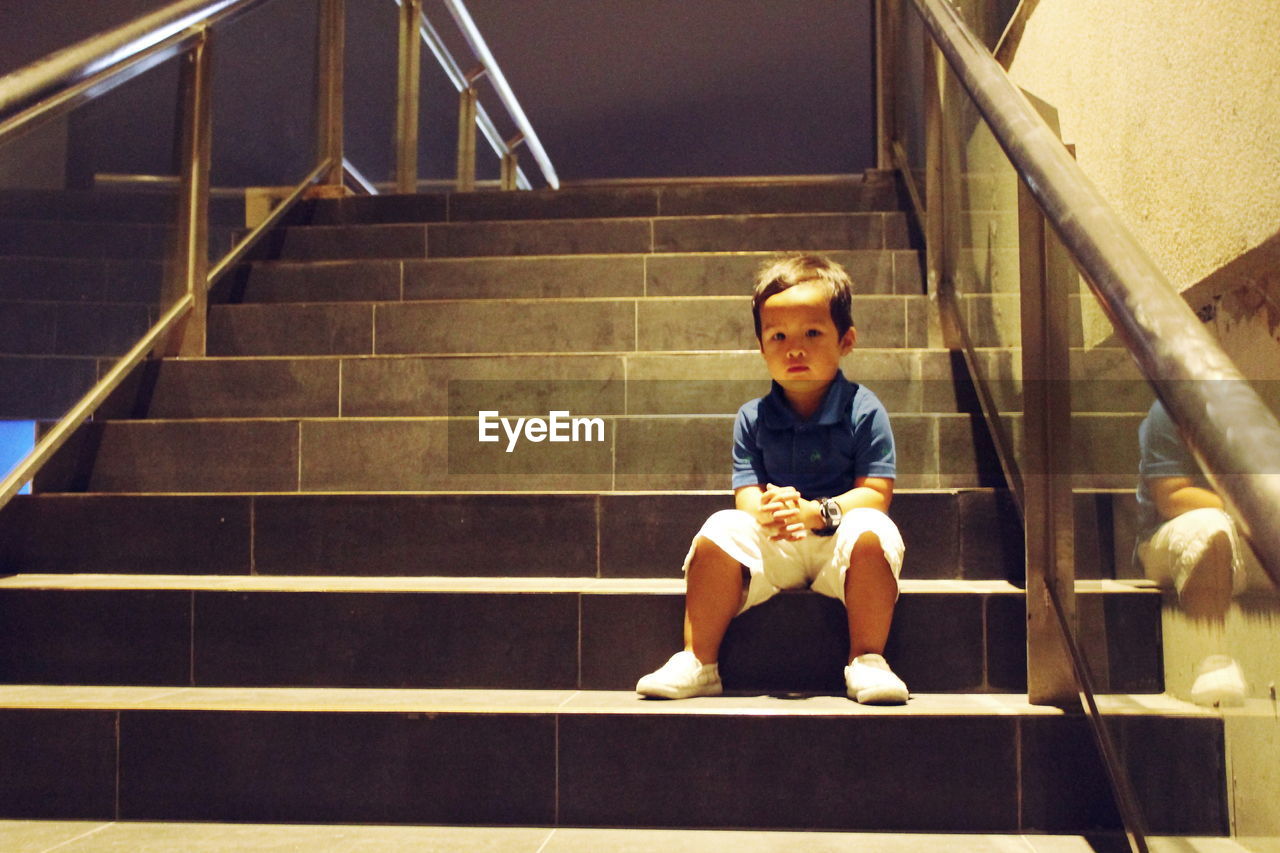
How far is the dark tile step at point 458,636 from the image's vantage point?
202 cm

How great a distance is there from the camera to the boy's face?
2191 mm

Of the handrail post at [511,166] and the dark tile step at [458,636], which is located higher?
the handrail post at [511,166]

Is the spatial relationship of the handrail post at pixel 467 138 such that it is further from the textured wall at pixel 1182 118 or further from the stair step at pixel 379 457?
the textured wall at pixel 1182 118

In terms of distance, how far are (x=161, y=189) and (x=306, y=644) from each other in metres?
1.81

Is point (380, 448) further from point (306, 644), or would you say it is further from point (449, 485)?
point (306, 644)

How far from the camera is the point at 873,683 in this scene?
1.84 meters

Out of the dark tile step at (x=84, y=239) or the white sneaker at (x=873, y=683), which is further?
the dark tile step at (x=84, y=239)

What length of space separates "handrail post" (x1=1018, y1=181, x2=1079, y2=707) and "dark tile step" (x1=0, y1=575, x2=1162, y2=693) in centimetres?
14

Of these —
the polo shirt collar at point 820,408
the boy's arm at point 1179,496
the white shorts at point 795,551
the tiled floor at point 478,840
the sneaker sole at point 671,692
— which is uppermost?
the polo shirt collar at point 820,408

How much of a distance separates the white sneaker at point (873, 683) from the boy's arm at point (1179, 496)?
0.66m

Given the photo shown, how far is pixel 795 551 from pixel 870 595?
0.19 m

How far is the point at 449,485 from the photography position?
2842mm

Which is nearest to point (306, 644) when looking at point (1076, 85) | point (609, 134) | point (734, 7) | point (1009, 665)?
point (1009, 665)

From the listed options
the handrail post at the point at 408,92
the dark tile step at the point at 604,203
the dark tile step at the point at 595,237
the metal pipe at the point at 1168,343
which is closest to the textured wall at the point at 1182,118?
the metal pipe at the point at 1168,343
